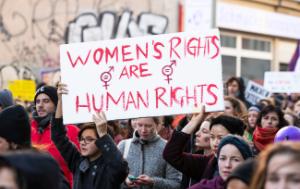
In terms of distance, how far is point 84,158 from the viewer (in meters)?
5.50

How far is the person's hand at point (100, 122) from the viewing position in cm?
527

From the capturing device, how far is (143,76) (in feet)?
19.2

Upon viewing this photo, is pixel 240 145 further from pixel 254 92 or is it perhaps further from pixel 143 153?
pixel 254 92

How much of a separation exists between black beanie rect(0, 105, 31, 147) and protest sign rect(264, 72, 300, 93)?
7.11 meters

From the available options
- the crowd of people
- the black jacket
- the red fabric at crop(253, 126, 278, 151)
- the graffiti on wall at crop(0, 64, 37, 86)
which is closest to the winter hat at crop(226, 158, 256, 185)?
the crowd of people

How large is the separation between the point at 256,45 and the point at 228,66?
1956mm

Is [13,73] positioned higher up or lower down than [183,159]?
higher up

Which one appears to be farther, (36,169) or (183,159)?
(183,159)

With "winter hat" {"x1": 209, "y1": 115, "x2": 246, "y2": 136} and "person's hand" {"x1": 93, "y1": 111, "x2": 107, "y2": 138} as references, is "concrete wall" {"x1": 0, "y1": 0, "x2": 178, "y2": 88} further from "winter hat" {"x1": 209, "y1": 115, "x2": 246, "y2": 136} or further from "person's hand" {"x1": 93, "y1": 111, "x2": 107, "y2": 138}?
"winter hat" {"x1": 209, "y1": 115, "x2": 246, "y2": 136}

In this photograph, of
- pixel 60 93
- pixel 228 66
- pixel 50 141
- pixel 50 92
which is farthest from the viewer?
pixel 228 66

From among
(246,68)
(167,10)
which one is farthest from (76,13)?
(246,68)

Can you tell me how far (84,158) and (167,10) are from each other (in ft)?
42.8

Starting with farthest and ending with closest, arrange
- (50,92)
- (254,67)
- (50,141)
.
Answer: (254,67) → (50,92) → (50,141)

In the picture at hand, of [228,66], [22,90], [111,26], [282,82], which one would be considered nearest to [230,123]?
[22,90]
